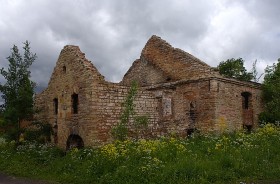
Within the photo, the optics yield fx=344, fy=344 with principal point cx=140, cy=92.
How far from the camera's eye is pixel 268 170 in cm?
947

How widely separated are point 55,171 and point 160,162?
420cm

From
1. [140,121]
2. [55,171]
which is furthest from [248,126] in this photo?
[55,171]

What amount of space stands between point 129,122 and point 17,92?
5419mm

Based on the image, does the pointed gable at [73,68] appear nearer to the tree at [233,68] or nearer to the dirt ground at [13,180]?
the dirt ground at [13,180]

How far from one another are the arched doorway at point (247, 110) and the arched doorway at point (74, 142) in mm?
8659

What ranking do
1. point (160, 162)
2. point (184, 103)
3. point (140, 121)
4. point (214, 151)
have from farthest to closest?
point (184, 103) < point (140, 121) < point (214, 151) < point (160, 162)

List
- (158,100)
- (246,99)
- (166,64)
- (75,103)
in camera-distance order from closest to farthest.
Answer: (75,103) < (158,100) < (166,64) < (246,99)

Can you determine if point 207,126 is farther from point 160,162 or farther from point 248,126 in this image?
point 160,162

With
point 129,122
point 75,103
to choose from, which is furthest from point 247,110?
point 75,103

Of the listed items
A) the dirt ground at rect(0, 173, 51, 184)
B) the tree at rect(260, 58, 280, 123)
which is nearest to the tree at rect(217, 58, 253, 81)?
the tree at rect(260, 58, 280, 123)

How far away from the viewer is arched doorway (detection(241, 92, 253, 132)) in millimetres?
18323

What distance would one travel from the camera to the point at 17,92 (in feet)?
51.6

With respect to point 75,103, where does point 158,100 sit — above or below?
above

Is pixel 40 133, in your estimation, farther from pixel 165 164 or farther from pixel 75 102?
pixel 165 164
